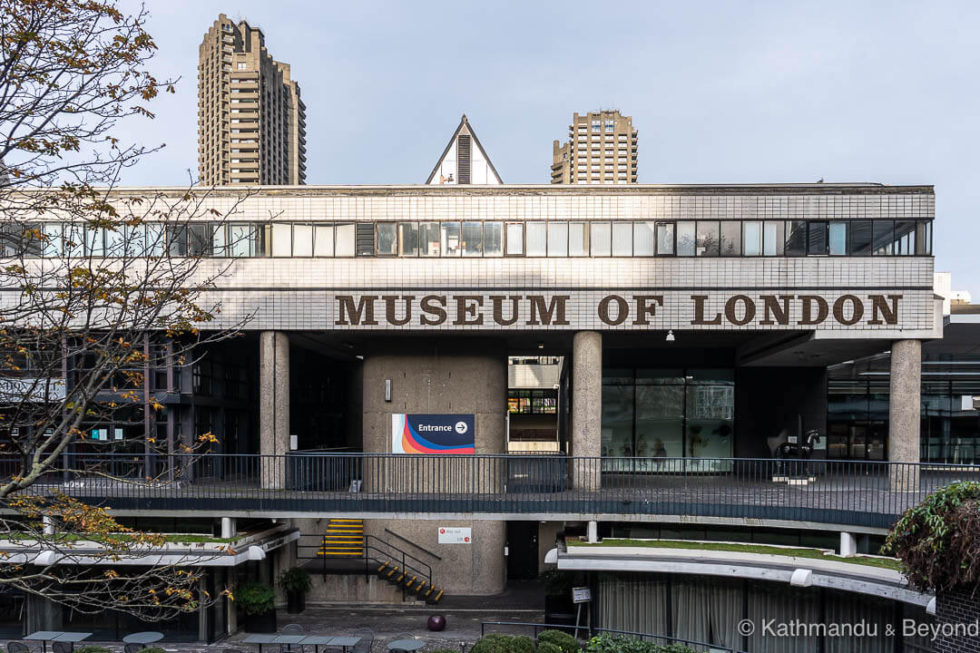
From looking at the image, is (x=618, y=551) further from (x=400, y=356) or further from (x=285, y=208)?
(x=285, y=208)

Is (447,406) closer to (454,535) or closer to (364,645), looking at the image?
(454,535)

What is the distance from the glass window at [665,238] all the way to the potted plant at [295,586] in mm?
13901

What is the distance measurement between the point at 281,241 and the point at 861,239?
16766mm

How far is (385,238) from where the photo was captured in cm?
2117

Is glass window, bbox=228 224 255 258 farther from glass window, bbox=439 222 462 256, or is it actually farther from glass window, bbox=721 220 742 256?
glass window, bbox=721 220 742 256

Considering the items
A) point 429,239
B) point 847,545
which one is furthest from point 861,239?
point 429,239

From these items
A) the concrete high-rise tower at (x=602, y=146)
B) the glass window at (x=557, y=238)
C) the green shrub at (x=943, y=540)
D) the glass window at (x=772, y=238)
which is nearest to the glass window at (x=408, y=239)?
the glass window at (x=557, y=238)

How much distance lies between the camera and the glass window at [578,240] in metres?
20.8

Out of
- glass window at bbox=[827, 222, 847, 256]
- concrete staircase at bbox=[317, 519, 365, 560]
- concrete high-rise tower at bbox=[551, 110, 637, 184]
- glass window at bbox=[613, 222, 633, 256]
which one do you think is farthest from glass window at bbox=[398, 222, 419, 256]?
concrete high-rise tower at bbox=[551, 110, 637, 184]

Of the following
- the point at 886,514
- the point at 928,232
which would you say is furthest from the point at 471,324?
the point at 928,232

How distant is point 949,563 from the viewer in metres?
9.67

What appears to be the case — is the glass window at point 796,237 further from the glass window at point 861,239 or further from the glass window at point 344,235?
the glass window at point 344,235

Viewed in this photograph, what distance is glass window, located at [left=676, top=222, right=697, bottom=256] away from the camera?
20.6m

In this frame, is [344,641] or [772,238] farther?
[772,238]
